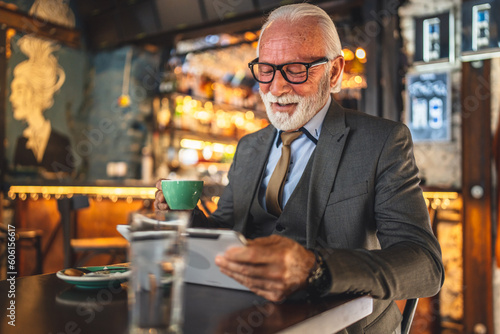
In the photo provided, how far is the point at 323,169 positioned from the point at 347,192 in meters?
0.11

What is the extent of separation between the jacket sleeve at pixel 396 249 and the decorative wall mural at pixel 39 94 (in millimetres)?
4958

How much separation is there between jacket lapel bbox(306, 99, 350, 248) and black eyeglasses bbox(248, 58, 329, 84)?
0.60ft

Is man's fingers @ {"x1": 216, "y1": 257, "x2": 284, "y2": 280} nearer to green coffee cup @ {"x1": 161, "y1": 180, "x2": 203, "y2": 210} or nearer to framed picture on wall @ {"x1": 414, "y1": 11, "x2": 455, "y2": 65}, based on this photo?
green coffee cup @ {"x1": 161, "y1": 180, "x2": 203, "y2": 210}

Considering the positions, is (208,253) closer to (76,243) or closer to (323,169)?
(323,169)

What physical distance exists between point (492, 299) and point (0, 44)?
534 cm

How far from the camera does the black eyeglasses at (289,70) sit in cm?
143

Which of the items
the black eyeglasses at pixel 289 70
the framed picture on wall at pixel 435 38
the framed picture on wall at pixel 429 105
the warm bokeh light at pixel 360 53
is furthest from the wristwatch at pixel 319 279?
the warm bokeh light at pixel 360 53

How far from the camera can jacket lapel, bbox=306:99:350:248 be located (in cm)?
134

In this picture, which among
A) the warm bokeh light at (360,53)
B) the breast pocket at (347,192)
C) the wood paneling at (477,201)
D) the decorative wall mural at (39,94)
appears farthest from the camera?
the decorative wall mural at (39,94)

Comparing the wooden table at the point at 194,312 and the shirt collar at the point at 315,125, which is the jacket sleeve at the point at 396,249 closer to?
the wooden table at the point at 194,312

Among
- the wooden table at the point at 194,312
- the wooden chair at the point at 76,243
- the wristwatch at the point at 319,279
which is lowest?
the wooden chair at the point at 76,243

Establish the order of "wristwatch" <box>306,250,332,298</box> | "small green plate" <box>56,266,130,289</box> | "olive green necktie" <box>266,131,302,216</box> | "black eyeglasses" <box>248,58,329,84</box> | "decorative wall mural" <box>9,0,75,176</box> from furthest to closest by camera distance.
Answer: "decorative wall mural" <box>9,0,75,176</box>, "olive green necktie" <box>266,131,302,216</box>, "black eyeglasses" <box>248,58,329,84</box>, "small green plate" <box>56,266,130,289</box>, "wristwatch" <box>306,250,332,298</box>

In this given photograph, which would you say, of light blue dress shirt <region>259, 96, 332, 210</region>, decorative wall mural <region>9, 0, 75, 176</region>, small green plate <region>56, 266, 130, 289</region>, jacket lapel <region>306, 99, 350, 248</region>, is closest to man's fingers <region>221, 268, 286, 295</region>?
small green plate <region>56, 266, 130, 289</region>

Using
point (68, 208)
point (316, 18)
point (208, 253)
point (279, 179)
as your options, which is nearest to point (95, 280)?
point (208, 253)
